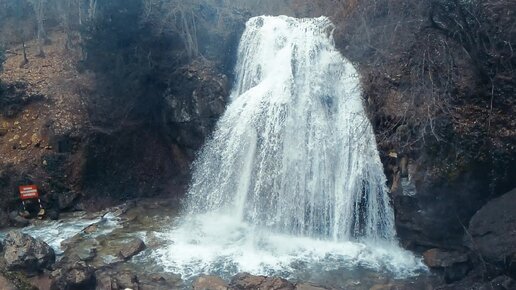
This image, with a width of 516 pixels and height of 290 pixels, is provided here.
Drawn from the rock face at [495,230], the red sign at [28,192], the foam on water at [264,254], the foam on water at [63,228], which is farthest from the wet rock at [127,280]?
the rock face at [495,230]

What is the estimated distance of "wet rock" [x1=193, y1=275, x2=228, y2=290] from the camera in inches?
411

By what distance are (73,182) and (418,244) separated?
11.3 meters

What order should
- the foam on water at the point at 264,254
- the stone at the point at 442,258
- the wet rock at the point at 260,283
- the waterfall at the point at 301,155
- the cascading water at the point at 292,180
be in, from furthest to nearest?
1. the waterfall at the point at 301,155
2. the cascading water at the point at 292,180
3. the foam on water at the point at 264,254
4. the stone at the point at 442,258
5. the wet rock at the point at 260,283

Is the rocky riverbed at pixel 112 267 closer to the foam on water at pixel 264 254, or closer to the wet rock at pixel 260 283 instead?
the wet rock at pixel 260 283

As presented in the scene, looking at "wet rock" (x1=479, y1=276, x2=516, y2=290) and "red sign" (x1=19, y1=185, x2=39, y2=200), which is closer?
"wet rock" (x1=479, y1=276, x2=516, y2=290)

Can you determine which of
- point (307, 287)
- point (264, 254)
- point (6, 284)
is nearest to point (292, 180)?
point (264, 254)

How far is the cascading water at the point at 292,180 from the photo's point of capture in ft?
39.8

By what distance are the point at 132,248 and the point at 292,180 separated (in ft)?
16.2

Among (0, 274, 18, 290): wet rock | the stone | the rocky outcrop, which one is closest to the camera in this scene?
(0, 274, 18, 290): wet rock

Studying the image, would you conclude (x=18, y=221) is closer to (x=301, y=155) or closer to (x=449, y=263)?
(x=301, y=155)

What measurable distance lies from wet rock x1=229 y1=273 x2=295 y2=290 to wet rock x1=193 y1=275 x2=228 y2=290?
23cm

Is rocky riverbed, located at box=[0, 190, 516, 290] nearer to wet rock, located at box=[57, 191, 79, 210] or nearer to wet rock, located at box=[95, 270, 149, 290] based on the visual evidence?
wet rock, located at box=[95, 270, 149, 290]

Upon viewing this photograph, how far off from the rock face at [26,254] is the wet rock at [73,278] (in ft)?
3.08

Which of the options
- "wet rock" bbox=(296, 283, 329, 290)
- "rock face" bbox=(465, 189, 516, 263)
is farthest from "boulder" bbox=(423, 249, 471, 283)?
"wet rock" bbox=(296, 283, 329, 290)
